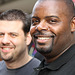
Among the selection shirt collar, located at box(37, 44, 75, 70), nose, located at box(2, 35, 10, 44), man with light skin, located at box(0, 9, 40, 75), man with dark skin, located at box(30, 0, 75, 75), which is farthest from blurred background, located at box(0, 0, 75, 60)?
shirt collar, located at box(37, 44, 75, 70)

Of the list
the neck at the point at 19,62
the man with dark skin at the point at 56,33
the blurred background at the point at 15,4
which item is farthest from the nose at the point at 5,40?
the blurred background at the point at 15,4

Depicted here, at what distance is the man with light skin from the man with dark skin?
1021 millimetres

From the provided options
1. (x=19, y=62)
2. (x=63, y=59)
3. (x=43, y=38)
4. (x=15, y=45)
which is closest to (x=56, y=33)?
(x=43, y=38)

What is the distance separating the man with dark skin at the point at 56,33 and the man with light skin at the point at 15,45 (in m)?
1.02

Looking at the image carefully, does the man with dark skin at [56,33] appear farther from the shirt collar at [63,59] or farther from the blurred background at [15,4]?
the blurred background at [15,4]

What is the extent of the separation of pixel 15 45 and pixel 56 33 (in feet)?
3.97

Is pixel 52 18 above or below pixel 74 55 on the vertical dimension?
above

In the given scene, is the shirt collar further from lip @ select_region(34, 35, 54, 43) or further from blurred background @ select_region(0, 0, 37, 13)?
blurred background @ select_region(0, 0, 37, 13)

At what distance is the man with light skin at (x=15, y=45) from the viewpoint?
10.1 feet

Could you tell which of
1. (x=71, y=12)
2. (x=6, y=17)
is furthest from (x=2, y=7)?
(x=71, y=12)

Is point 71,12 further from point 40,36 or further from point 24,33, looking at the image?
point 24,33

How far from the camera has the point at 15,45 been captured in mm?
3070

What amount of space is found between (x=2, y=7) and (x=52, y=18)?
8.30 meters

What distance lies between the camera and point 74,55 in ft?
6.59
